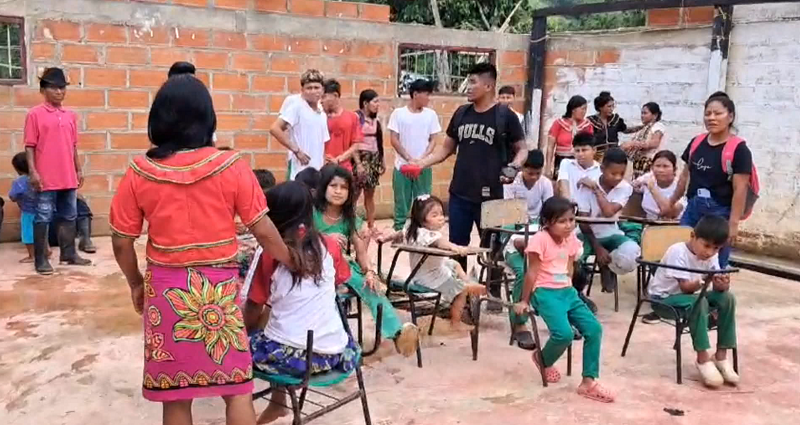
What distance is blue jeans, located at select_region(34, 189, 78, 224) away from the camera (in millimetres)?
6148

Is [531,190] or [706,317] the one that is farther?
[531,190]

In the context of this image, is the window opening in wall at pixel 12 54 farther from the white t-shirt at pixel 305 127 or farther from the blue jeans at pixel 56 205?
the white t-shirt at pixel 305 127

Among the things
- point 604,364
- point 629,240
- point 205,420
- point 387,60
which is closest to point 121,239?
point 205,420

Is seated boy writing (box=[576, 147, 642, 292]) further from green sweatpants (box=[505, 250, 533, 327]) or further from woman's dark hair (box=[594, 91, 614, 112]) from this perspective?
woman's dark hair (box=[594, 91, 614, 112])

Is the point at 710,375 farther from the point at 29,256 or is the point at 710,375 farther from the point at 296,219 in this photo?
the point at 29,256

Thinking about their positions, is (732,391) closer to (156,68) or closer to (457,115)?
(457,115)

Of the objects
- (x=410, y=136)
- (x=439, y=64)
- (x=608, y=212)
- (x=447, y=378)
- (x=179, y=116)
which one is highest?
(x=439, y=64)

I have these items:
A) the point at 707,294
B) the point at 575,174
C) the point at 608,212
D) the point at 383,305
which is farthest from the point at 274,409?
the point at 575,174

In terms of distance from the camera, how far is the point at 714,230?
13.1 feet

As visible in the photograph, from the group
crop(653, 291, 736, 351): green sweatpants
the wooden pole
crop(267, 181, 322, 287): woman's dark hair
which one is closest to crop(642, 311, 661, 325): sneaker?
crop(653, 291, 736, 351): green sweatpants

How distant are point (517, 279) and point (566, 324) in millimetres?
847

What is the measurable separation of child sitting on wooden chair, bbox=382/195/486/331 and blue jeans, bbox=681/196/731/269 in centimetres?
152

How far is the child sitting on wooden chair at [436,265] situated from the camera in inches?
170

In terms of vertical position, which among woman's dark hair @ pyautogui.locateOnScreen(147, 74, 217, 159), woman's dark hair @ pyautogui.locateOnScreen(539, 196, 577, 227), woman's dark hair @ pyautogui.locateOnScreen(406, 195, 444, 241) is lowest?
woman's dark hair @ pyautogui.locateOnScreen(406, 195, 444, 241)
